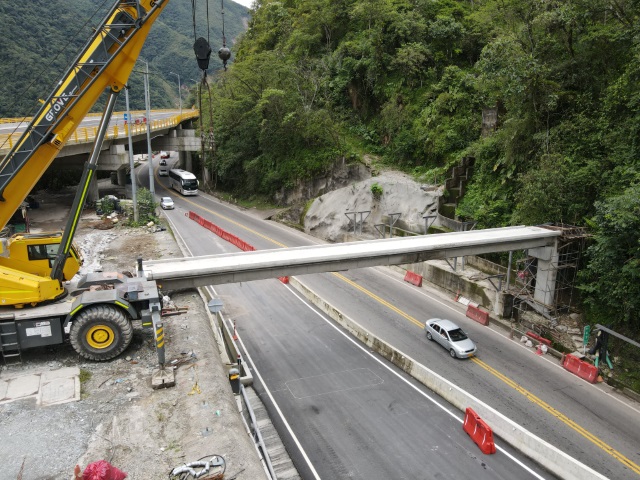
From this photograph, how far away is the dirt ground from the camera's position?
37.1 feet

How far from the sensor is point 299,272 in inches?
796

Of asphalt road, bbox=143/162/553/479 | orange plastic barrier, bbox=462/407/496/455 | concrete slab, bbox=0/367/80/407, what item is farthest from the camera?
orange plastic barrier, bbox=462/407/496/455

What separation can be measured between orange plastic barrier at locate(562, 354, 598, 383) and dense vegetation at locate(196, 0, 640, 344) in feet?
10.3

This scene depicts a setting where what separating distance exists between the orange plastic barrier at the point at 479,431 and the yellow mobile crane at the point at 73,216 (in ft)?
37.6

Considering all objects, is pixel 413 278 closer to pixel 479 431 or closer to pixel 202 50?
pixel 479 431

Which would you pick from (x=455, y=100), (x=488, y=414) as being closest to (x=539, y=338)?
(x=488, y=414)

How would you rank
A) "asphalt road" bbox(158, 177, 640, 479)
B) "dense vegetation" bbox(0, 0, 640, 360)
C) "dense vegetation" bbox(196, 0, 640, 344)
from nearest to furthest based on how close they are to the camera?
"asphalt road" bbox(158, 177, 640, 479) → "dense vegetation" bbox(196, 0, 640, 344) → "dense vegetation" bbox(0, 0, 640, 360)

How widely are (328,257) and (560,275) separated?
48.5 feet

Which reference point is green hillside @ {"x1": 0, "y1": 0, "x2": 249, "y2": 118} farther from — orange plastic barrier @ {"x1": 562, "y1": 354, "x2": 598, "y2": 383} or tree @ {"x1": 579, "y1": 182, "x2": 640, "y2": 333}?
orange plastic barrier @ {"x1": 562, "y1": 354, "x2": 598, "y2": 383}

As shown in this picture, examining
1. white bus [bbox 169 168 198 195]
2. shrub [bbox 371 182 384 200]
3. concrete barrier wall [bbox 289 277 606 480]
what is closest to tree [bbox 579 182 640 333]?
concrete barrier wall [bbox 289 277 606 480]

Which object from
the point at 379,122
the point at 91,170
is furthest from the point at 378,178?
the point at 91,170

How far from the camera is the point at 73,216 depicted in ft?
52.8

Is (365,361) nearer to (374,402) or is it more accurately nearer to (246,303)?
(374,402)

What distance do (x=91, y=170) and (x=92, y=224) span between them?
26.2 metres
